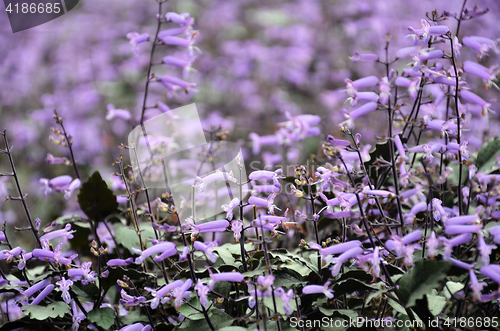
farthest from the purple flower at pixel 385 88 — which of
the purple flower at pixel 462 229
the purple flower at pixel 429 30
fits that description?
the purple flower at pixel 462 229

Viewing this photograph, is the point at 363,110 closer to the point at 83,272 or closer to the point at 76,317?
the point at 83,272

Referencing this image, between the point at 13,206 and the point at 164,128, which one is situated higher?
the point at 164,128

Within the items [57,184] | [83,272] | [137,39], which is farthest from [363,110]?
[57,184]

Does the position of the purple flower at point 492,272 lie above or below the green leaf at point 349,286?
above

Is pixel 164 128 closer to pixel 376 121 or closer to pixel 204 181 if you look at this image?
pixel 204 181

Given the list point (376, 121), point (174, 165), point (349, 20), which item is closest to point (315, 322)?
point (174, 165)

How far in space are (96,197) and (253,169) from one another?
5.90ft

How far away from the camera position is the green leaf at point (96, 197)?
1895mm

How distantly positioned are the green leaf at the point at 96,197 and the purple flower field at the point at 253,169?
11mm

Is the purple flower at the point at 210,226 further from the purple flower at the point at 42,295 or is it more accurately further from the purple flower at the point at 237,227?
the purple flower at the point at 42,295

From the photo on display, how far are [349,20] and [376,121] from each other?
2.88m

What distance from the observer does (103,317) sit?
1686mm

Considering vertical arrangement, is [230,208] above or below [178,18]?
below

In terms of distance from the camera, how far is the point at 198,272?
1620 mm
